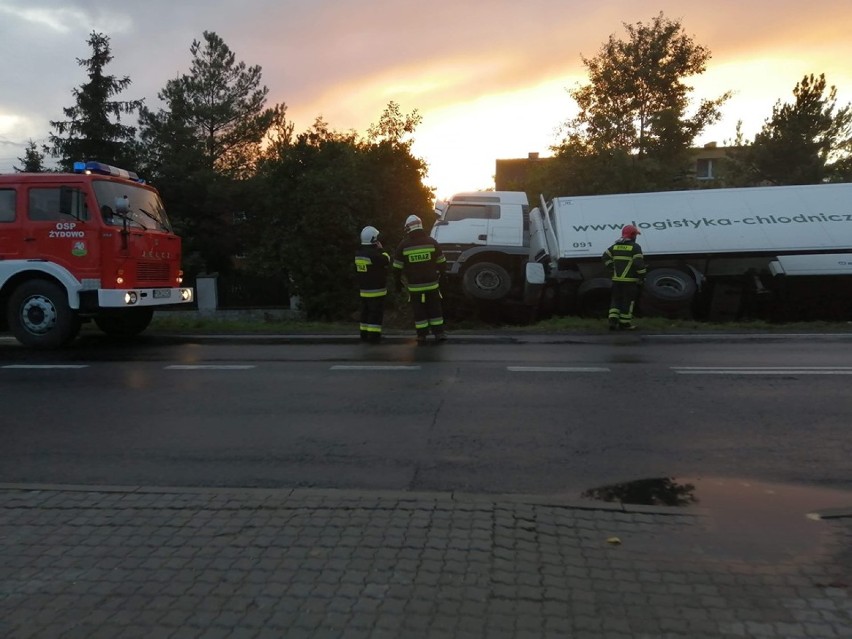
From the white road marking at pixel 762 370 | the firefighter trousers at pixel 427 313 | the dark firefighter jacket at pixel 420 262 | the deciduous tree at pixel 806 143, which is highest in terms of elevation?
the deciduous tree at pixel 806 143

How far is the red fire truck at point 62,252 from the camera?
11.0 m

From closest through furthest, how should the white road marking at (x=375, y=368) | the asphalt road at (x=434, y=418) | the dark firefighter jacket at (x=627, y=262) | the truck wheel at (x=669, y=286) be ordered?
the asphalt road at (x=434, y=418) → the white road marking at (x=375, y=368) → the dark firefighter jacket at (x=627, y=262) → the truck wheel at (x=669, y=286)

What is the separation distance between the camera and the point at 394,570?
3.67m

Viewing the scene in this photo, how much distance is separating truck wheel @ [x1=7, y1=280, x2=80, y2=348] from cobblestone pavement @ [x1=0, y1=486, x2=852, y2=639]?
7062 mm

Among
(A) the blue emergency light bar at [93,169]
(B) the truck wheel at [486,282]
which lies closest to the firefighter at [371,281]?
(B) the truck wheel at [486,282]

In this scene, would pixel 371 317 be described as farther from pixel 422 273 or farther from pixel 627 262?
pixel 627 262

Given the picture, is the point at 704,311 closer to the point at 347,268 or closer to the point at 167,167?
the point at 347,268

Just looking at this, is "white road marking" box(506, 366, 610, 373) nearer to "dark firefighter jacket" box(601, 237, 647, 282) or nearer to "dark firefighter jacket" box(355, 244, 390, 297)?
"dark firefighter jacket" box(355, 244, 390, 297)

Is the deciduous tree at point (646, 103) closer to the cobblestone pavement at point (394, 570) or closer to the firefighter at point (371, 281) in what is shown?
the firefighter at point (371, 281)

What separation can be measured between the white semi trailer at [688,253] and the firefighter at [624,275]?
86.5 inches

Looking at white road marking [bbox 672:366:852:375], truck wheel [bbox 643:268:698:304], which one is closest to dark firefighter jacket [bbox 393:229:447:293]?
white road marking [bbox 672:366:852:375]

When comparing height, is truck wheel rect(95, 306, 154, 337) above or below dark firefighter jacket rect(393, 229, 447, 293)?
below

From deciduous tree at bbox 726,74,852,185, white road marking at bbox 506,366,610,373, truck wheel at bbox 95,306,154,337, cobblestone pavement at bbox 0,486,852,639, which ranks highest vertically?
deciduous tree at bbox 726,74,852,185

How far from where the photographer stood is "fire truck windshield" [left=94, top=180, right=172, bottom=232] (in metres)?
11.2
